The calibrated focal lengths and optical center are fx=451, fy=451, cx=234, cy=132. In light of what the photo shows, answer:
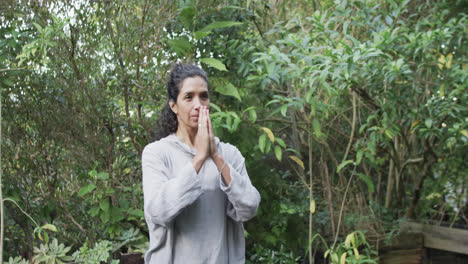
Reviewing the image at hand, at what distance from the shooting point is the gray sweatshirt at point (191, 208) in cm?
143

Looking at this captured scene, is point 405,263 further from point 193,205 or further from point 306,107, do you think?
point 193,205

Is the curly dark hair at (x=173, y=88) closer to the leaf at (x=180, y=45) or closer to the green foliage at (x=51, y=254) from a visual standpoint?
the leaf at (x=180, y=45)

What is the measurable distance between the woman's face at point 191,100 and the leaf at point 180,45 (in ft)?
3.32

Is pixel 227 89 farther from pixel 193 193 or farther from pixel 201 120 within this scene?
pixel 193 193

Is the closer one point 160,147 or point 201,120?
point 201,120

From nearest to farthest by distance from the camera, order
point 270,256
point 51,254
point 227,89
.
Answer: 1. point 51,254
2. point 227,89
3. point 270,256

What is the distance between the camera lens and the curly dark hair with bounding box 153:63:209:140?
5.58ft

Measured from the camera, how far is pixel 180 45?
105 inches

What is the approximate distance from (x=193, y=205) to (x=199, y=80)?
46 centimetres

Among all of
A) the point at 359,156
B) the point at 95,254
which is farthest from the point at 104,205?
the point at 359,156

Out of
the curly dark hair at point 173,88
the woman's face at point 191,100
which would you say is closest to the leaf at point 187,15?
the curly dark hair at point 173,88

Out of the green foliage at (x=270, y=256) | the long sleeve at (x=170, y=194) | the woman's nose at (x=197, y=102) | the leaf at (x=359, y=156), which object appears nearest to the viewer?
the long sleeve at (x=170, y=194)

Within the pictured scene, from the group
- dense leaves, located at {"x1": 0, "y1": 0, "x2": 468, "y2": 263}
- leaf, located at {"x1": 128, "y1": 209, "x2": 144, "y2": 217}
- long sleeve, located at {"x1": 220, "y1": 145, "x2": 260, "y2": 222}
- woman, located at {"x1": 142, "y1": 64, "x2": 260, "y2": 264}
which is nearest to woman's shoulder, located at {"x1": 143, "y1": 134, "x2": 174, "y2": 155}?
woman, located at {"x1": 142, "y1": 64, "x2": 260, "y2": 264}

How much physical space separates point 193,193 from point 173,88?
1.57 ft
